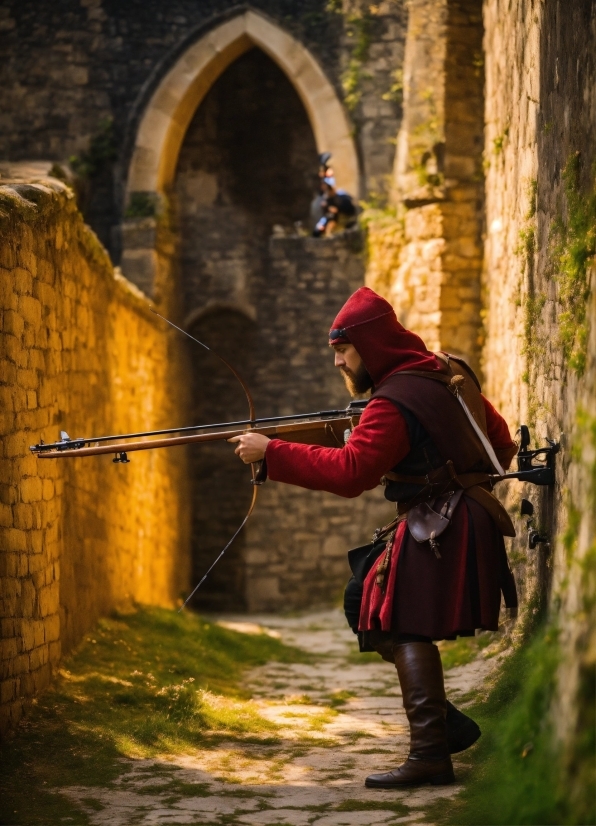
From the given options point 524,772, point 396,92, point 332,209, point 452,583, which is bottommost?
point 524,772

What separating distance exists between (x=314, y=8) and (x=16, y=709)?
10.4m

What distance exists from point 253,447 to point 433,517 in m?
0.69

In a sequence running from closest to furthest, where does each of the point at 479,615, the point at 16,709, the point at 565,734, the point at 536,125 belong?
the point at 565,734 → the point at 479,615 → the point at 16,709 → the point at 536,125

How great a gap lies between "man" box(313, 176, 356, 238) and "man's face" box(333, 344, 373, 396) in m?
8.56

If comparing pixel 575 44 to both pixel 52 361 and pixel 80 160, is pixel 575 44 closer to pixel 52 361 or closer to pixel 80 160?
pixel 52 361

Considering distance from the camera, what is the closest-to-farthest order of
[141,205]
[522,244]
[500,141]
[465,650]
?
[522,244]
[465,650]
[500,141]
[141,205]

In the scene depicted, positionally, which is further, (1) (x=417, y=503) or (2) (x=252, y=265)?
(2) (x=252, y=265)

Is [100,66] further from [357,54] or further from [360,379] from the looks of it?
[360,379]

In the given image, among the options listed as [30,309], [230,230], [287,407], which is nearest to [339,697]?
[30,309]

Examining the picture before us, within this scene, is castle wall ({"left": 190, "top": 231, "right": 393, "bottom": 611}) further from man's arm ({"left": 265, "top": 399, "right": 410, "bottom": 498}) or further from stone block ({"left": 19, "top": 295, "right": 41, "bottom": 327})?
man's arm ({"left": 265, "top": 399, "right": 410, "bottom": 498})

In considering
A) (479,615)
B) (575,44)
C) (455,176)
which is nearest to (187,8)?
(455,176)

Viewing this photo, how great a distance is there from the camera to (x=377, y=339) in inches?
157

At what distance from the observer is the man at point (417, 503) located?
3777mm

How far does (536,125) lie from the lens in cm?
495
